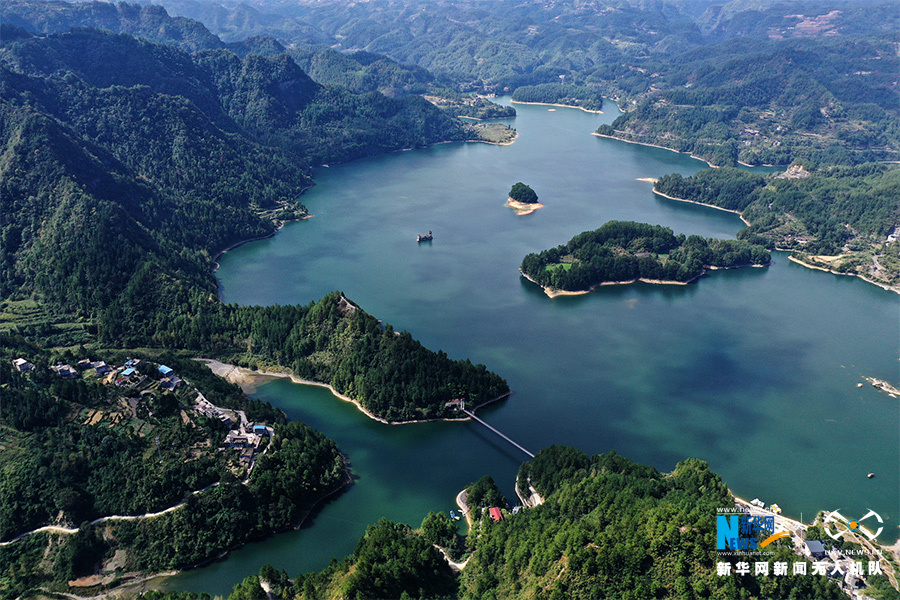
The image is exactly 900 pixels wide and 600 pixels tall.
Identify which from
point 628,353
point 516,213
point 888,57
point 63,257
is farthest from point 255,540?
point 888,57

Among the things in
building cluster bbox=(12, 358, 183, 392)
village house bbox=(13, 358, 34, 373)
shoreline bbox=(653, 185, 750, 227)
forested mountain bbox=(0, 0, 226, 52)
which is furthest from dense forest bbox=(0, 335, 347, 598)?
forested mountain bbox=(0, 0, 226, 52)

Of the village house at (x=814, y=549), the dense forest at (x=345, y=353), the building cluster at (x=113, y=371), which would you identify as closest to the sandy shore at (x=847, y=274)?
the dense forest at (x=345, y=353)

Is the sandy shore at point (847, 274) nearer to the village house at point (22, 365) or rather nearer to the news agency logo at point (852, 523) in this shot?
the news agency logo at point (852, 523)

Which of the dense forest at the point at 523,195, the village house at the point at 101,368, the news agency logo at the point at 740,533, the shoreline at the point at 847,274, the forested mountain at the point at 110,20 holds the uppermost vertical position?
the forested mountain at the point at 110,20

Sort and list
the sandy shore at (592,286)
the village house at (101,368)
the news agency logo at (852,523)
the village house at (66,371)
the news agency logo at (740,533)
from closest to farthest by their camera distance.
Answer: the news agency logo at (740,533) → the news agency logo at (852,523) → the village house at (66,371) → the village house at (101,368) → the sandy shore at (592,286)

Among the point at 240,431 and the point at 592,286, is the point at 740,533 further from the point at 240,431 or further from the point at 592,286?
the point at 592,286

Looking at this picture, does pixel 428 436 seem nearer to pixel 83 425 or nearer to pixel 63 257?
pixel 83 425
